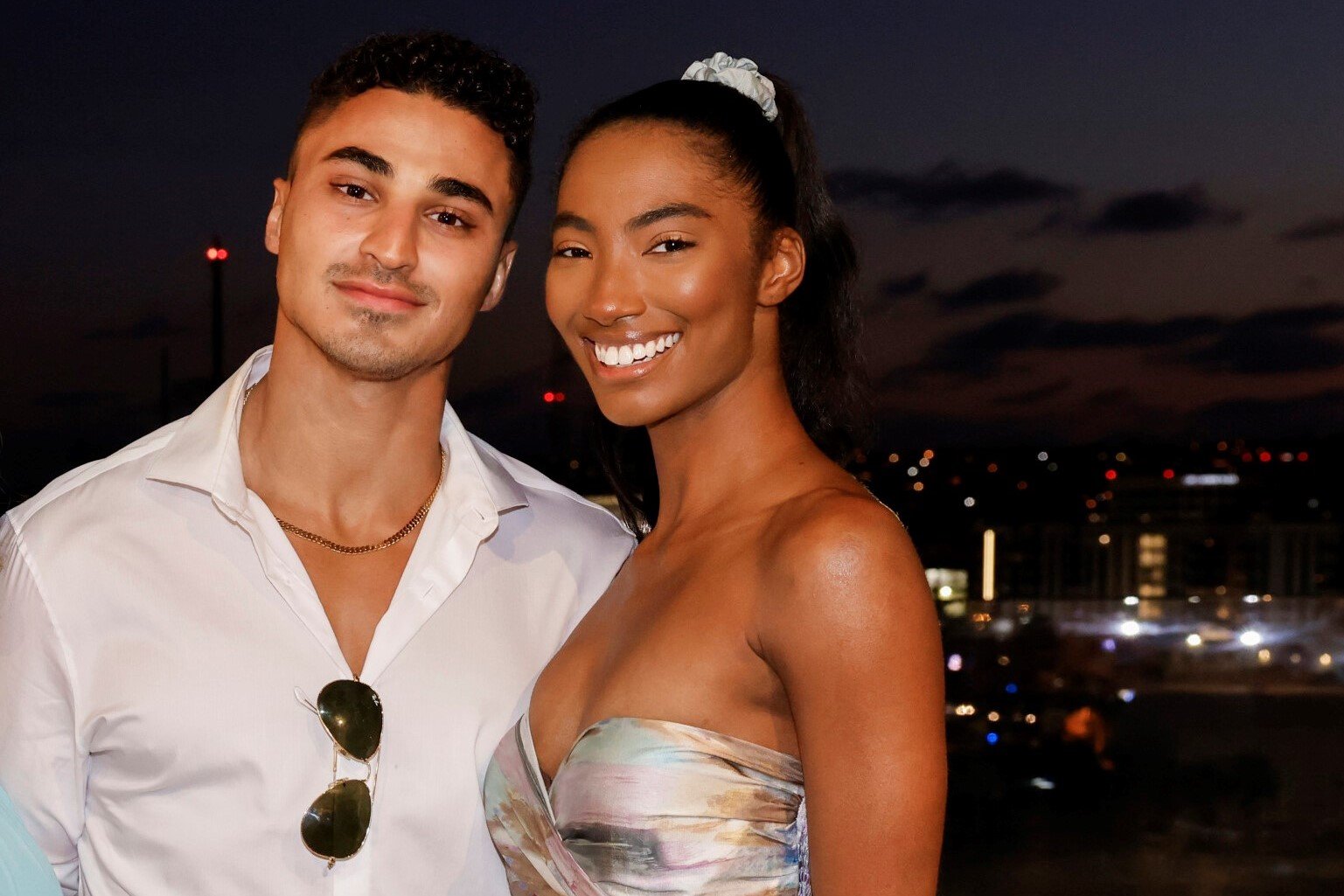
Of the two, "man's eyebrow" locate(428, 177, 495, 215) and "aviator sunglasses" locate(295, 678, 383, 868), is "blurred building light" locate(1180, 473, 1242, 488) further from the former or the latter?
"aviator sunglasses" locate(295, 678, 383, 868)

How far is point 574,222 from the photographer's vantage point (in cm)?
218

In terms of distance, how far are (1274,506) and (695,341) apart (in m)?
42.5

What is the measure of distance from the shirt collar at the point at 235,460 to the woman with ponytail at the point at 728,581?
0.99ft

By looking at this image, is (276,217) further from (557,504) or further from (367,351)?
(557,504)

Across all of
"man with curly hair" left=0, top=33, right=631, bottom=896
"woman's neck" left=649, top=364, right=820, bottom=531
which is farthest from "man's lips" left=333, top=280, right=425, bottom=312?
"woman's neck" left=649, top=364, right=820, bottom=531

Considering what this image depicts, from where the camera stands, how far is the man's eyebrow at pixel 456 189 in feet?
7.72

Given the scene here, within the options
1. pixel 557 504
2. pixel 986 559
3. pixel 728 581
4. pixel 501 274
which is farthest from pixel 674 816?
pixel 986 559

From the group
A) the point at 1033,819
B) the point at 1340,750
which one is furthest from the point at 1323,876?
the point at 1033,819

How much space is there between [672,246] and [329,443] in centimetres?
76

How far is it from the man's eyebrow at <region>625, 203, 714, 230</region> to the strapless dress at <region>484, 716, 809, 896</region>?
0.78 m

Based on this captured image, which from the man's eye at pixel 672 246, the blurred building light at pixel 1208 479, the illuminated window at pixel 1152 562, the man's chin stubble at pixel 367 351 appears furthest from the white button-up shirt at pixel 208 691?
the illuminated window at pixel 1152 562

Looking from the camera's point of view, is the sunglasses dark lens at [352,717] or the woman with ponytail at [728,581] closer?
the woman with ponytail at [728,581]

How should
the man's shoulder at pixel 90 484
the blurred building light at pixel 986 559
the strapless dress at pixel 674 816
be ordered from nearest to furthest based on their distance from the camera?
the strapless dress at pixel 674 816 → the man's shoulder at pixel 90 484 → the blurred building light at pixel 986 559

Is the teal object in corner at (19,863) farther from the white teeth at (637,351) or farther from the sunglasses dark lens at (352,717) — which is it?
the white teeth at (637,351)
